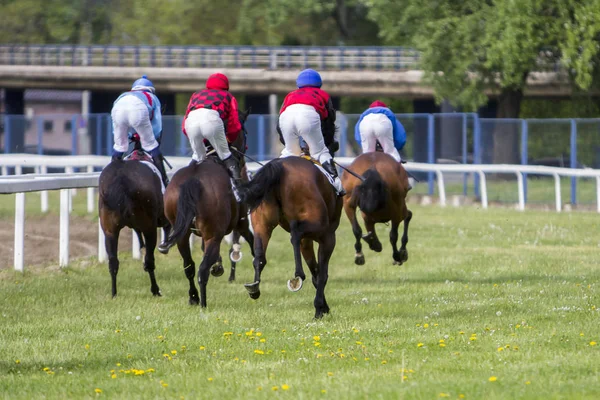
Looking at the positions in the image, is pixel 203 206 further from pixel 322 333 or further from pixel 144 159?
pixel 322 333

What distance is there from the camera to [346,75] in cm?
5103

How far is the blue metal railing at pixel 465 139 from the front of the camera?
30.8m

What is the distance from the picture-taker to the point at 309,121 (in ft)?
36.4

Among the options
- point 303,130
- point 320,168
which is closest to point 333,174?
point 320,168

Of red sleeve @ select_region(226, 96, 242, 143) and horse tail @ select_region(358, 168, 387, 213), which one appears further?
horse tail @ select_region(358, 168, 387, 213)

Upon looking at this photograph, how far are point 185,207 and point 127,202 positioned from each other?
1.31 m

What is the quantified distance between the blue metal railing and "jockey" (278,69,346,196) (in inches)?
766

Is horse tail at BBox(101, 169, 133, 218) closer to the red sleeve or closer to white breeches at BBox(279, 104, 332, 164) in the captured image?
the red sleeve

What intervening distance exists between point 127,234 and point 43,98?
71.2m

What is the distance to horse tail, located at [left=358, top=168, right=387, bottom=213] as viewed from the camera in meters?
13.9

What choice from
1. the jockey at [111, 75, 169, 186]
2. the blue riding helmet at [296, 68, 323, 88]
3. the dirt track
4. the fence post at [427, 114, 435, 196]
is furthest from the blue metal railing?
the blue riding helmet at [296, 68, 323, 88]

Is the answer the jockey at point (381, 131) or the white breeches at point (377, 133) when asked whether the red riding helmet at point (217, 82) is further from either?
the white breeches at point (377, 133)

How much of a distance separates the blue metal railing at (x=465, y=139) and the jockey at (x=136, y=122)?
61.5 ft

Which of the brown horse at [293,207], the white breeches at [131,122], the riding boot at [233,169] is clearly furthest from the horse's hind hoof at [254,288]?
the white breeches at [131,122]
